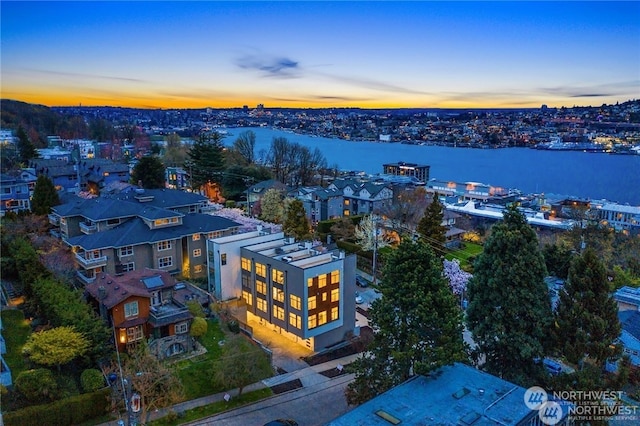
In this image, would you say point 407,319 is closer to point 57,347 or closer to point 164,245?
point 57,347

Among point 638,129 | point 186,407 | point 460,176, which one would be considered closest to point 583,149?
point 638,129

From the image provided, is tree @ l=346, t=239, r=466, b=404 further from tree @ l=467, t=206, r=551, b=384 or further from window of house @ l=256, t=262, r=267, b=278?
window of house @ l=256, t=262, r=267, b=278

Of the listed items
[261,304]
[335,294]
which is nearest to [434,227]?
[335,294]

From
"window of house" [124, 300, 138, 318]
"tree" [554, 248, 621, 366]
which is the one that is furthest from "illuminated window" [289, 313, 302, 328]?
"tree" [554, 248, 621, 366]

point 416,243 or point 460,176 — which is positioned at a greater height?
point 416,243

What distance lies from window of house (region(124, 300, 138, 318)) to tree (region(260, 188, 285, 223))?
20855 mm

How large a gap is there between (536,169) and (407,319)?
107781mm

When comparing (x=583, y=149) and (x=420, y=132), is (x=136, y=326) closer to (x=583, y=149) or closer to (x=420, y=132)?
(x=583, y=149)

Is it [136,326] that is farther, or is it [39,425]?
[136,326]

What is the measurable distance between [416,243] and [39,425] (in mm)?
12635

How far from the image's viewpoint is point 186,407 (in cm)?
1570

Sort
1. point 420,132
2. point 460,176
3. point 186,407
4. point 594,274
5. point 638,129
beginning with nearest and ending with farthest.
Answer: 1. point 594,274
2. point 186,407
3. point 460,176
4. point 638,129
5. point 420,132

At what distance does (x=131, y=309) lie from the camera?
60.6ft

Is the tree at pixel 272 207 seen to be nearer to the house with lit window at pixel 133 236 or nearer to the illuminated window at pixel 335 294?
the house with lit window at pixel 133 236
